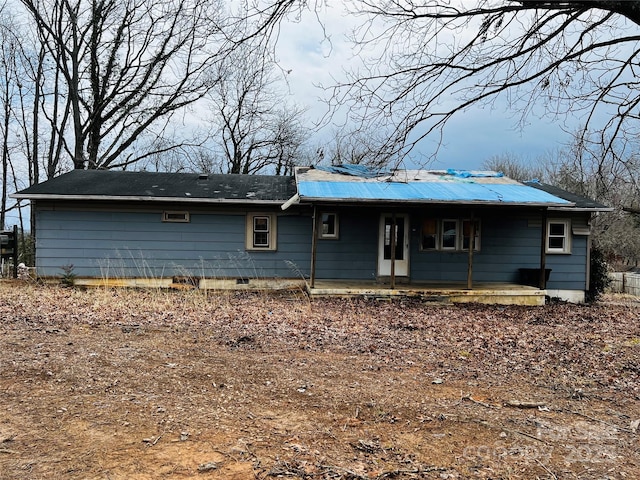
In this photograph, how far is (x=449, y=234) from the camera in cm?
1279

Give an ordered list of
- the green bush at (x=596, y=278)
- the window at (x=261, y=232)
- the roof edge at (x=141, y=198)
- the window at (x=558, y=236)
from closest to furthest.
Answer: the roof edge at (x=141, y=198) → the window at (x=261, y=232) → the window at (x=558, y=236) → the green bush at (x=596, y=278)

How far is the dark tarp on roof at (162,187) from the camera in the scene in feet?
38.2

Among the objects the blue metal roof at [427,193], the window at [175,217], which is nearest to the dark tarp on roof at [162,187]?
the window at [175,217]

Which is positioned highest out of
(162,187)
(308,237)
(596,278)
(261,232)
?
(162,187)

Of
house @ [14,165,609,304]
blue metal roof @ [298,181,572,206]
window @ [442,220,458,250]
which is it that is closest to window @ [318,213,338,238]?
house @ [14,165,609,304]

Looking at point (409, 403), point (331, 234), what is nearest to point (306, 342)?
point (409, 403)

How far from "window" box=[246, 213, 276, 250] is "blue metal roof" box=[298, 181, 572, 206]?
4.98 ft

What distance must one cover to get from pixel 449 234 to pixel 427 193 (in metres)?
2.15

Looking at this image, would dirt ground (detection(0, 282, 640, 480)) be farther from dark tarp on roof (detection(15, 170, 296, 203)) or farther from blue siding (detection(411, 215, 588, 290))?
blue siding (detection(411, 215, 588, 290))

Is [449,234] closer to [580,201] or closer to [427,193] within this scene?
[427,193]

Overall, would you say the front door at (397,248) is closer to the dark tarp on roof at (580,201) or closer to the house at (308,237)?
the house at (308,237)

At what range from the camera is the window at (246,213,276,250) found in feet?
40.7

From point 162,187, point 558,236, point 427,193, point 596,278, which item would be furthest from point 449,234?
point 162,187

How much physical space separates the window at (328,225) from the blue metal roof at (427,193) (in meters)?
0.97
